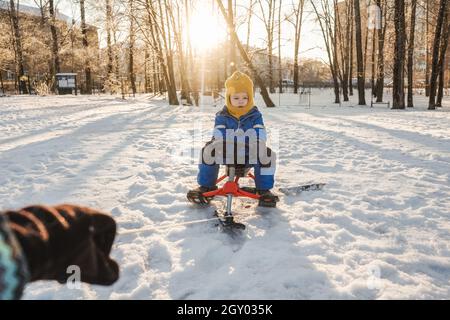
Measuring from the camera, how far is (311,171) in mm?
5453

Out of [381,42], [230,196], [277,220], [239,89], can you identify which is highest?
[381,42]

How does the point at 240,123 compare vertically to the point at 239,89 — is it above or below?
below

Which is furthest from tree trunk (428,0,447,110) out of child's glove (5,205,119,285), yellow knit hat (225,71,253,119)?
child's glove (5,205,119,285)

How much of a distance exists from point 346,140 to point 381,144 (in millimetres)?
855

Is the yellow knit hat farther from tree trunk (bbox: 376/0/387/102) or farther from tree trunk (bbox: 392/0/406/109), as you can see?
tree trunk (bbox: 376/0/387/102)

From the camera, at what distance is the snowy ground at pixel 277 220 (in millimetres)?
2320

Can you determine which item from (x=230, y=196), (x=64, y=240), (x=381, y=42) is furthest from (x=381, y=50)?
(x=64, y=240)

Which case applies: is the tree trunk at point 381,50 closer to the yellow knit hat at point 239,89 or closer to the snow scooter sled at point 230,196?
the yellow knit hat at point 239,89

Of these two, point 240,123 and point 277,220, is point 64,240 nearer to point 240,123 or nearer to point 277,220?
point 277,220

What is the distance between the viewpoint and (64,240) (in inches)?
35.3

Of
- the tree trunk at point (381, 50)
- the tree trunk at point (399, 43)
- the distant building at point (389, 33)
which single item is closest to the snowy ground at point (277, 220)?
the tree trunk at point (399, 43)

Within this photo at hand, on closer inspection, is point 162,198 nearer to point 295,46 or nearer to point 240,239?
point 240,239

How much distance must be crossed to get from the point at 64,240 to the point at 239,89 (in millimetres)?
3166

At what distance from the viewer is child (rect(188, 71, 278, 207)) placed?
3.85 metres
